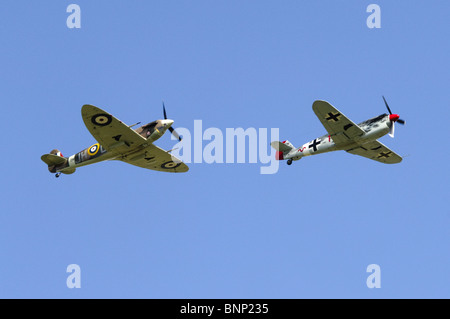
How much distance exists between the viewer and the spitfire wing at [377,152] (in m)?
37.2

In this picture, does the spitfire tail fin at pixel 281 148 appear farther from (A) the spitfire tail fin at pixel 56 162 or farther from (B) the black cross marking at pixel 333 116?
(A) the spitfire tail fin at pixel 56 162

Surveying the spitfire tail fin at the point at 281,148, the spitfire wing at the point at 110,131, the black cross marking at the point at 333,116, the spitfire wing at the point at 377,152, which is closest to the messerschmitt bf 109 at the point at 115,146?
the spitfire wing at the point at 110,131

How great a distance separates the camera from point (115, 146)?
105ft

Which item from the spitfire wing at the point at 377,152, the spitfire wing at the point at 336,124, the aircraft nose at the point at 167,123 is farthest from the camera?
the spitfire wing at the point at 377,152

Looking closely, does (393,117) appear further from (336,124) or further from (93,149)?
(93,149)

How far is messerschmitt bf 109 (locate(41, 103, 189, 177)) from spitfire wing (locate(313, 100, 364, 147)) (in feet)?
22.3

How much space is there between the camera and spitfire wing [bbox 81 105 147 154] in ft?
101

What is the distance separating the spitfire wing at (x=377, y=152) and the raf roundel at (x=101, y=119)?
1281cm

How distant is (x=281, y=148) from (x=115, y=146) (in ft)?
32.2

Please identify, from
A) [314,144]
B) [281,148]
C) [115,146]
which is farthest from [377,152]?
[115,146]

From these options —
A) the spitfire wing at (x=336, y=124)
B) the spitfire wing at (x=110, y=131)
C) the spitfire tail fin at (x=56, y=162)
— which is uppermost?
the spitfire wing at (x=336, y=124)

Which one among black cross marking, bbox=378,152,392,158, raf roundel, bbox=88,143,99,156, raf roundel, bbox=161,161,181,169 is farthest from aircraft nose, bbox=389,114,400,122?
raf roundel, bbox=88,143,99,156

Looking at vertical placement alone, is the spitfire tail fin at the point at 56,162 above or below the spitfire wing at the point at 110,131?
below
